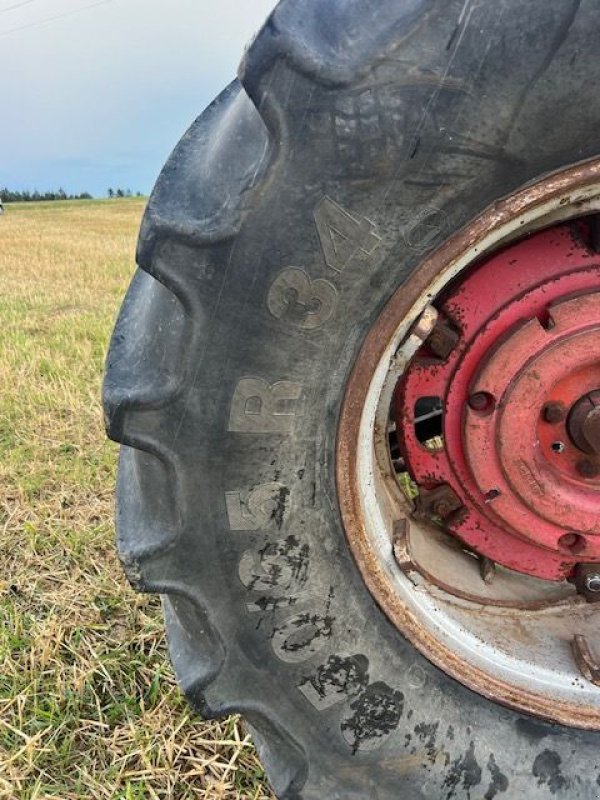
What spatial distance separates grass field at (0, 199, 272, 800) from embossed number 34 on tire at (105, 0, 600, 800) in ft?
1.34

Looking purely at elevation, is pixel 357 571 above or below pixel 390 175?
below

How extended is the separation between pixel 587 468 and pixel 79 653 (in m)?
1.30

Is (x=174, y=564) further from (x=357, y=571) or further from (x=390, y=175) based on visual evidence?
(x=390, y=175)

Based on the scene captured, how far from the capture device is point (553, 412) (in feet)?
3.85

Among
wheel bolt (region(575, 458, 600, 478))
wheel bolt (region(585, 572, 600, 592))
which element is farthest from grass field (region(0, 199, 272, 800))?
wheel bolt (region(575, 458, 600, 478))

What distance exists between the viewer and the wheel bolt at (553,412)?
1.17 metres

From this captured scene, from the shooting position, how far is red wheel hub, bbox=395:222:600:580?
3.76 ft

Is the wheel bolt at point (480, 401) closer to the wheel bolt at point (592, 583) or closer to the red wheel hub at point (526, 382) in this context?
the red wheel hub at point (526, 382)

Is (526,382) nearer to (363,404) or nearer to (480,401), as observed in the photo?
(480,401)

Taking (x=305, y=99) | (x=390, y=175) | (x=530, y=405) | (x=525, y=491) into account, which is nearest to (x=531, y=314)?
(x=530, y=405)

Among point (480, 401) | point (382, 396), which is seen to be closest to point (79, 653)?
point (382, 396)

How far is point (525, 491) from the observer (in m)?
1.22

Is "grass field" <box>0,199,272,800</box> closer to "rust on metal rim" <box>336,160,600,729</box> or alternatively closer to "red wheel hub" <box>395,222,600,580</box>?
"rust on metal rim" <box>336,160,600,729</box>

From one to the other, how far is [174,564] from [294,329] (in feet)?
1.30
